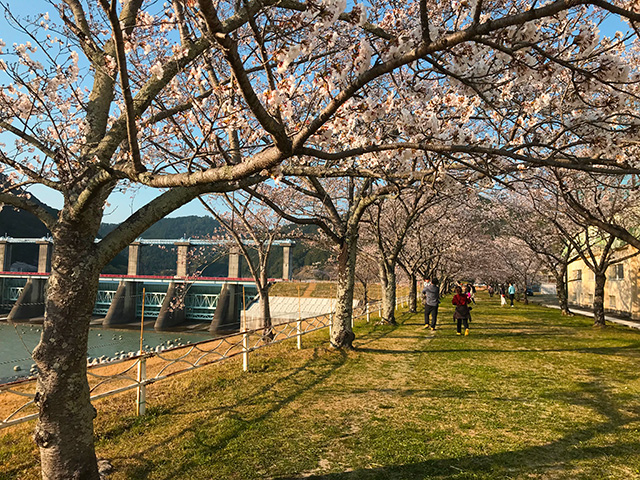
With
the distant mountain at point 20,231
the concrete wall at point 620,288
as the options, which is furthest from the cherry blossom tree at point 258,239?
the distant mountain at point 20,231

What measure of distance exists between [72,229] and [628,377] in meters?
10.4

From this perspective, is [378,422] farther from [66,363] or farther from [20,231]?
[20,231]

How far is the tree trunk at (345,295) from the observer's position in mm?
10445

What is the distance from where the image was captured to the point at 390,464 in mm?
4277

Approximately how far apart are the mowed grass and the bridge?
149ft

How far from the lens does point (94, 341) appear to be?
41.6 metres

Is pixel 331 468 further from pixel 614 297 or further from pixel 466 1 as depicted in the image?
pixel 614 297

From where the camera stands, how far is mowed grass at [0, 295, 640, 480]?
13.9 feet

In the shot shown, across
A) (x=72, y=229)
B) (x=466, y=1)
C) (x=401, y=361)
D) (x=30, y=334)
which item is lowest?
(x=30, y=334)

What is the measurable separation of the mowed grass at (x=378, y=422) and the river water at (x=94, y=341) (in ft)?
43.4

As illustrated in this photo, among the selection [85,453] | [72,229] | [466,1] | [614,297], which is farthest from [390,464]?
[614,297]

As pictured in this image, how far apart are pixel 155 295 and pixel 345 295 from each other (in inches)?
2495

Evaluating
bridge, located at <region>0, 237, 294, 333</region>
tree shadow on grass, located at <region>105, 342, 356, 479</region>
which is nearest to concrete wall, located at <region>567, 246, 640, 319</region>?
tree shadow on grass, located at <region>105, 342, 356, 479</region>

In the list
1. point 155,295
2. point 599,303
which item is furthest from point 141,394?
point 155,295
